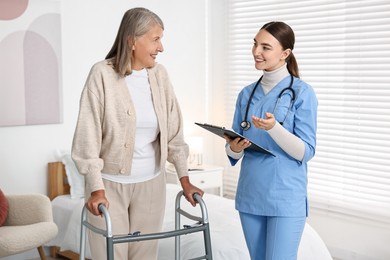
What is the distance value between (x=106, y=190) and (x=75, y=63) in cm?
271

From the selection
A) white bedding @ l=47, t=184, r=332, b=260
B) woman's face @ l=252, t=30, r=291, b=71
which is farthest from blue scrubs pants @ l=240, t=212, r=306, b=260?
white bedding @ l=47, t=184, r=332, b=260

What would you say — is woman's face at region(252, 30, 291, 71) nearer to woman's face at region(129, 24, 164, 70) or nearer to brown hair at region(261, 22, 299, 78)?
brown hair at region(261, 22, 299, 78)

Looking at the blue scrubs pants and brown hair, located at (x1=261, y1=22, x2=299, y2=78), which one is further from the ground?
brown hair, located at (x1=261, y1=22, x2=299, y2=78)

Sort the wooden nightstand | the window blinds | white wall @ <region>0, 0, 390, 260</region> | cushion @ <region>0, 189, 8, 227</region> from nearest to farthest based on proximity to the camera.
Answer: cushion @ <region>0, 189, 8, 227</region>
the window blinds
white wall @ <region>0, 0, 390, 260</region>
the wooden nightstand

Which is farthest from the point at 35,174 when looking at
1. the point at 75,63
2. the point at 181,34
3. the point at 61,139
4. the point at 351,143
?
the point at 351,143

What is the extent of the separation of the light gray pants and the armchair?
154 centimetres

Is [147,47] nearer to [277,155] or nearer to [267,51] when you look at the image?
[267,51]

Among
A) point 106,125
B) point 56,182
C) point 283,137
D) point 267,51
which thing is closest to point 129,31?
point 106,125

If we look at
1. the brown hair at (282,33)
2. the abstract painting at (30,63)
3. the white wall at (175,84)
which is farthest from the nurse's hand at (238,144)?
the abstract painting at (30,63)

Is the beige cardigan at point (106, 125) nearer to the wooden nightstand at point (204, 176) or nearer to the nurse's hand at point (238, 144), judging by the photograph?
the nurse's hand at point (238, 144)

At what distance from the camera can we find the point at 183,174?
2.67 m

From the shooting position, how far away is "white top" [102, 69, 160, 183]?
254cm

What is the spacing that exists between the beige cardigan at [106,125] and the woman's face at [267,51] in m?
0.42

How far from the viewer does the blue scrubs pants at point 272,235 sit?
2.52m
